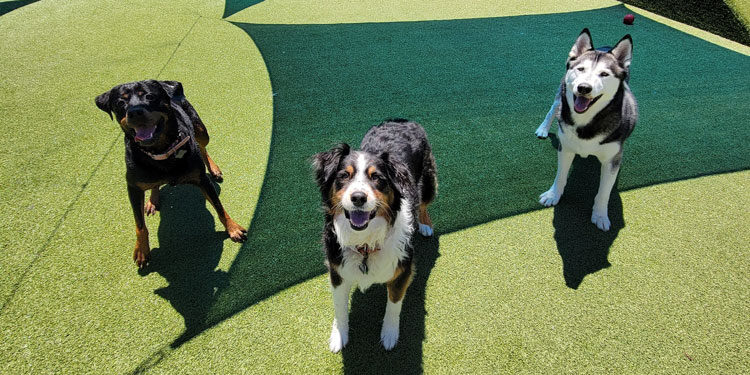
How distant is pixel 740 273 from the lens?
319 cm

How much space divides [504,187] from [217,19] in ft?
24.8

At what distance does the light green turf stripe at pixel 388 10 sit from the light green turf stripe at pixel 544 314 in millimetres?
6832

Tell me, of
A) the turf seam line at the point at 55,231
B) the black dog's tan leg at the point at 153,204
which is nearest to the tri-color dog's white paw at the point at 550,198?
the black dog's tan leg at the point at 153,204

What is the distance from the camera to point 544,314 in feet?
9.57

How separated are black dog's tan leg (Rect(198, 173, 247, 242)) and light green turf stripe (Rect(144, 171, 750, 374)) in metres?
0.81

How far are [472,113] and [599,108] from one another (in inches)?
81.6

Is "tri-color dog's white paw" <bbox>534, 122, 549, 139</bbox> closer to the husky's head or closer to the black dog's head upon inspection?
the husky's head

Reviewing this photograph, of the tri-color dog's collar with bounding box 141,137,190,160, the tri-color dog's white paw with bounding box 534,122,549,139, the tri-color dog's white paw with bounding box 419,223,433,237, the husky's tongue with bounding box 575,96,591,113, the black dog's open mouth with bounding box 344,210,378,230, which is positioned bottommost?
the tri-color dog's white paw with bounding box 419,223,433,237

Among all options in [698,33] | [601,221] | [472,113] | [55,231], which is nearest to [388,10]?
[472,113]

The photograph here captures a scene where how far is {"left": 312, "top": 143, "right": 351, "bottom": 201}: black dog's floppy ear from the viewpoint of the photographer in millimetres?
2422

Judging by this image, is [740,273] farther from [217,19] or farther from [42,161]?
[217,19]

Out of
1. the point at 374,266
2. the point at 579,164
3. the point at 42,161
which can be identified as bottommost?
the point at 42,161

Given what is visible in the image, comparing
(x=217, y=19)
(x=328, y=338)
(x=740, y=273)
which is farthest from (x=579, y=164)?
(x=217, y=19)

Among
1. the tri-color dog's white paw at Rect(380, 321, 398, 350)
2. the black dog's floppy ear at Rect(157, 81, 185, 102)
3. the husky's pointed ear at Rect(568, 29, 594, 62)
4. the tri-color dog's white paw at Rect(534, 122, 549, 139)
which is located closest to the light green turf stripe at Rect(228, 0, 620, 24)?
the tri-color dog's white paw at Rect(534, 122, 549, 139)
